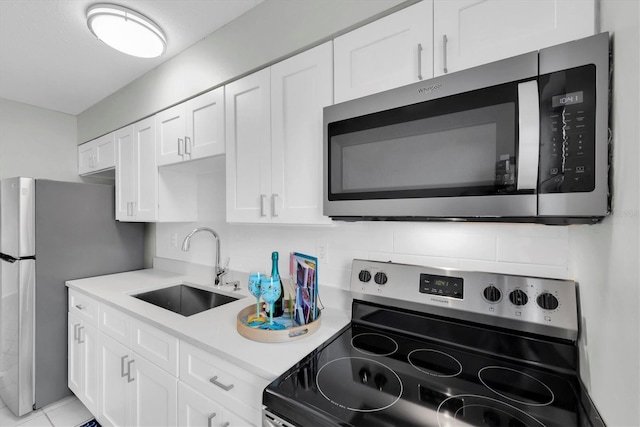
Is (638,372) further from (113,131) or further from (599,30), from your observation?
(113,131)

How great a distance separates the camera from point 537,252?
100 centimetres

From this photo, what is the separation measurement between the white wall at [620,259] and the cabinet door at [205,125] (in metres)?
1.48

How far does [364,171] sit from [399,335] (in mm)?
692

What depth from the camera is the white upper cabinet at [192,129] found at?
155 cm

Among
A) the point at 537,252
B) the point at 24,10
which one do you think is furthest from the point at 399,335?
the point at 24,10

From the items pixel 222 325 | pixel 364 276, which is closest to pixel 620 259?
pixel 364 276

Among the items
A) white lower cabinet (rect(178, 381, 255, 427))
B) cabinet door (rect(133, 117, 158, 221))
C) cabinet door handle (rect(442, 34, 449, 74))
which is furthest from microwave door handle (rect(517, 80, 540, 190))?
cabinet door (rect(133, 117, 158, 221))

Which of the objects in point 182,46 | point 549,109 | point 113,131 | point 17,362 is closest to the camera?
point 549,109

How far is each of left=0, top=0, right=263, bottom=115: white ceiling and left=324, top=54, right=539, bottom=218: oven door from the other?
3.24ft

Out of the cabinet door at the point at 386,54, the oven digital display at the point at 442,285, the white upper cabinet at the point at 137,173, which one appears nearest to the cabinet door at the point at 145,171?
the white upper cabinet at the point at 137,173

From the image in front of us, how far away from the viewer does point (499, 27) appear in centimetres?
81

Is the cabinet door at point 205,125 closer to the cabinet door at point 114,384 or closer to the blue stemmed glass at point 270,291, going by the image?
the blue stemmed glass at point 270,291

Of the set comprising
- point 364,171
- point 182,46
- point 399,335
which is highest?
point 182,46

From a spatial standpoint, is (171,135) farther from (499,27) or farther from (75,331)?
(499,27)
